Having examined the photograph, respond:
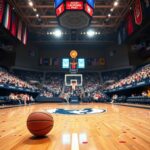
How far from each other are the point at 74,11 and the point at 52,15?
1361 cm

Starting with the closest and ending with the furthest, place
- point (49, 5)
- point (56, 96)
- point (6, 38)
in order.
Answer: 1. point (49, 5)
2. point (6, 38)
3. point (56, 96)

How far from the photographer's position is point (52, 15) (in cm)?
2292

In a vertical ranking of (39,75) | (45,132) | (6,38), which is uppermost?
(6,38)

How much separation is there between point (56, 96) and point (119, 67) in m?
12.9

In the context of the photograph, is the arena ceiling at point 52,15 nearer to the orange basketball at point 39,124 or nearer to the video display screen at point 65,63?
the video display screen at point 65,63

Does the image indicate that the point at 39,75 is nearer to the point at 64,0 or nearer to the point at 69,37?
the point at 69,37

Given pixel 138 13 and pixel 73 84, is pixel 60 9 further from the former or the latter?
pixel 73 84

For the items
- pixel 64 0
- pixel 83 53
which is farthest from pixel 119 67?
pixel 64 0

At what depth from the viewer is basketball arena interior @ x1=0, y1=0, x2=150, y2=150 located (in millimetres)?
14164

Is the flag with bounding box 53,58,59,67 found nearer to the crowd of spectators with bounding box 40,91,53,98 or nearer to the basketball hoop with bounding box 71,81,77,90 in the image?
the basketball hoop with bounding box 71,81,77,90

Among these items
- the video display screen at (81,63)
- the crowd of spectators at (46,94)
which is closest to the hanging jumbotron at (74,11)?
the crowd of spectators at (46,94)

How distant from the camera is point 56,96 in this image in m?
29.4

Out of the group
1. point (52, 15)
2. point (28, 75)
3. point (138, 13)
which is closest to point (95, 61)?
point (28, 75)

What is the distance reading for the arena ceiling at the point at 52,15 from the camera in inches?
794
